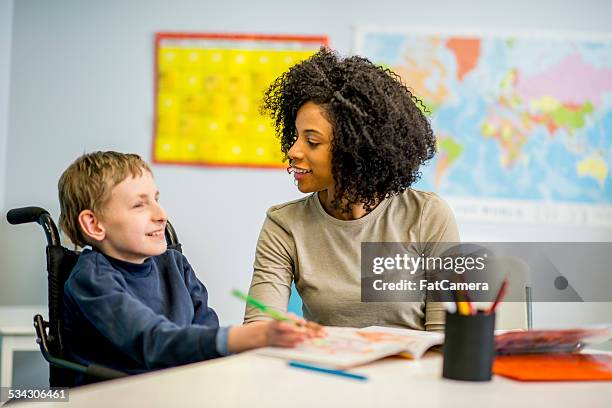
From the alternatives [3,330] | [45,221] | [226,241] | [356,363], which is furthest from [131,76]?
[356,363]

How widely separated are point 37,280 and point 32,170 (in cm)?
45

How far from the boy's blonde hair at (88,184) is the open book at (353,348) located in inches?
22.9

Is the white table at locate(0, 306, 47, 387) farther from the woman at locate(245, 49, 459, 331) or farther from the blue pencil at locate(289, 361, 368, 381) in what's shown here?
the blue pencil at locate(289, 361, 368, 381)

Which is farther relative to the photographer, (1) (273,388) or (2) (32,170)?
(2) (32,170)

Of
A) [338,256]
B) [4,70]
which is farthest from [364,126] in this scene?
[4,70]

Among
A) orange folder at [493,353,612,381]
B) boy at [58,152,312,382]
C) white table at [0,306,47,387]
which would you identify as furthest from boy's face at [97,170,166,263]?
white table at [0,306,47,387]

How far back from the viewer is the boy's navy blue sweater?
49.5 inches

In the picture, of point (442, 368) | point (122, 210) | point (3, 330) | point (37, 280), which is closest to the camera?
point (442, 368)

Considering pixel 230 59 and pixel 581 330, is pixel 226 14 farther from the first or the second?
pixel 581 330

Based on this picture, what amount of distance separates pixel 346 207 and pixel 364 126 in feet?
0.65

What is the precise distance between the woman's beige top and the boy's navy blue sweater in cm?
19

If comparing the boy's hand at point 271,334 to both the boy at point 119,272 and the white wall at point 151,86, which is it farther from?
the white wall at point 151,86

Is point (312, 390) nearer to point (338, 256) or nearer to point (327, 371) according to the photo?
point (327, 371)

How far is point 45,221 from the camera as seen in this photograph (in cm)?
164
